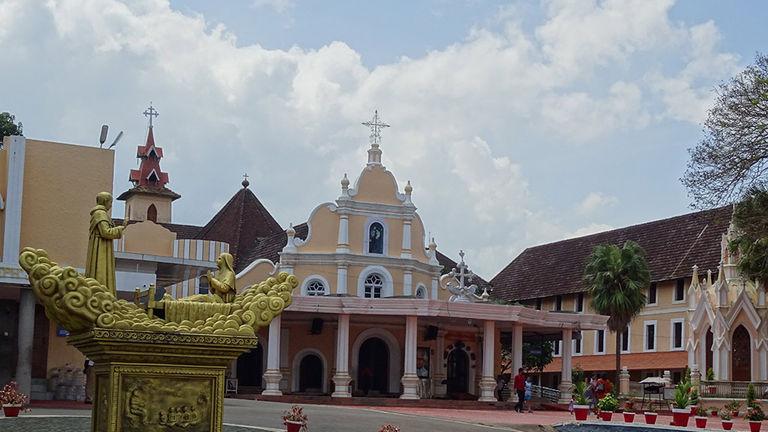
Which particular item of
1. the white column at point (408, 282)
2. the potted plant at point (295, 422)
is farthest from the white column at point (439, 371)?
the potted plant at point (295, 422)

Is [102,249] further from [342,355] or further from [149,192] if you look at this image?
[149,192]

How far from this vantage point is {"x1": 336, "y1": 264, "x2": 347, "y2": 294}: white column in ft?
152

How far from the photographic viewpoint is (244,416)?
2511 centimetres

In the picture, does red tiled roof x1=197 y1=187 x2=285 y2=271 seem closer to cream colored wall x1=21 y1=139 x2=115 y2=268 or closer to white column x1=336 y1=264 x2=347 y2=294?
white column x1=336 y1=264 x2=347 y2=294

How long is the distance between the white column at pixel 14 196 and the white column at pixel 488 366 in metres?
17.9

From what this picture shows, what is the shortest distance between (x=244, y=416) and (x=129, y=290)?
839 centimetres

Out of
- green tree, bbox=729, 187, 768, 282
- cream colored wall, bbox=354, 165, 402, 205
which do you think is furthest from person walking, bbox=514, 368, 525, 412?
cream colored wall, bbox=354, 165, 402, 205

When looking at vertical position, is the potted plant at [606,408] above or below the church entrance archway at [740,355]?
below

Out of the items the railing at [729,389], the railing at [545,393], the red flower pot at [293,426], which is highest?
the railing at [729,389]

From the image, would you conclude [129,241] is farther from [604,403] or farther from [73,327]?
[73,327]

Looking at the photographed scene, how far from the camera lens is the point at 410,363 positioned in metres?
40.8

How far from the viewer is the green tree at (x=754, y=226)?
109 ft

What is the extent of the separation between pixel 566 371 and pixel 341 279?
9736 millimetres

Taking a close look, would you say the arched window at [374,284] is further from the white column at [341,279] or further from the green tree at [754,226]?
the green tree at [754,226]
